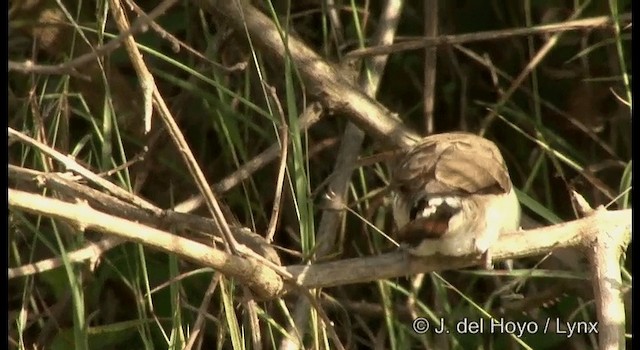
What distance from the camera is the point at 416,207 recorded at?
1.68 metres

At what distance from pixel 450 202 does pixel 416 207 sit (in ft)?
0.18

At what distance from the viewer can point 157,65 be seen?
7.91ft

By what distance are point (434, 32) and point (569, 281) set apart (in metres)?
0.60

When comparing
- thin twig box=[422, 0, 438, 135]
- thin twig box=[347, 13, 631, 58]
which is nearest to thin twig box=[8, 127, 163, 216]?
thin twig box=[347, 13, 631, 58]

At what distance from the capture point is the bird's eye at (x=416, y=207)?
5.49 ft

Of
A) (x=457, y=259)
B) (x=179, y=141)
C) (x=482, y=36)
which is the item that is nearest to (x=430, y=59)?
(x=482, y=36)

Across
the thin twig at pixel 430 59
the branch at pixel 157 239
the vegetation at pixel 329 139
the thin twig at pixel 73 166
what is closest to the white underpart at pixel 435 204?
the branch at pixel 157 239

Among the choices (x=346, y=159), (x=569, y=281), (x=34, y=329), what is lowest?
(x=34, y=329)

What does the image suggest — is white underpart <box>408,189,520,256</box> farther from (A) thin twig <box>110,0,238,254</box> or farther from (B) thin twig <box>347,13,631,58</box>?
(B) thin twig <box>347,13,631,58</box>

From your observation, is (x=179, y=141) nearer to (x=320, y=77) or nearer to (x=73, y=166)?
(x=73, y=166)

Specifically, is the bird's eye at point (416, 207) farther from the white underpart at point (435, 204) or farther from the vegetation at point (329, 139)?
the vegetation at point (329, 139)

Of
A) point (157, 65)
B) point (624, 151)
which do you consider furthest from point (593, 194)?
point (157, 65)

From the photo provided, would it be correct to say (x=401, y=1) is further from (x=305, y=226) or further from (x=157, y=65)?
(x=305, y=226)

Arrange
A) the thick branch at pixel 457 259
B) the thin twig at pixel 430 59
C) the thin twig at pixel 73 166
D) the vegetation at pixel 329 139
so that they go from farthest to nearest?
the thin twig at pixel 430 59 < the vegetation at pixel 329 139 < the thick branch at pixel 457 259 < the thin twig at pixel 73 166
